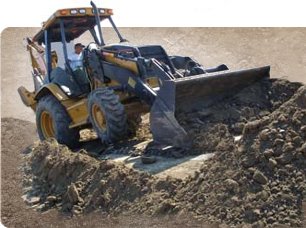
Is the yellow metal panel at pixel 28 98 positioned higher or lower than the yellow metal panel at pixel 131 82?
lower

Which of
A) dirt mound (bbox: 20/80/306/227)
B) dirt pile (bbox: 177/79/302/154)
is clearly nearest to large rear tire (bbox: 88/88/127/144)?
dirt mound (bbox: 20/80/306/227)

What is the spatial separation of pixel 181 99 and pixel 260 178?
224cm

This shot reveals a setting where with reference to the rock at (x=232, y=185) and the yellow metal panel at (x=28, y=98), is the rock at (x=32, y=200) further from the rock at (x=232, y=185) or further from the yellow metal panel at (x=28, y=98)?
the yellow metal panel at (x=28, y=98)

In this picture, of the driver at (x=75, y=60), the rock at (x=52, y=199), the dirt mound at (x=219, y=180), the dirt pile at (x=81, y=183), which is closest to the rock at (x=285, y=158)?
the dirt mound at (x=219, y=180)

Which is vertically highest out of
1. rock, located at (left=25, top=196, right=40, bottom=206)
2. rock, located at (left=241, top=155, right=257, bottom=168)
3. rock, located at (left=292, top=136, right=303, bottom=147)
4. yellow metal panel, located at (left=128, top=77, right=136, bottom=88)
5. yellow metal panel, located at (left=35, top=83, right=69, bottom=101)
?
yellow metal panel, located at (left=128, top=77, right=136, bottom=88)

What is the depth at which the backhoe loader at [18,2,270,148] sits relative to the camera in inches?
264

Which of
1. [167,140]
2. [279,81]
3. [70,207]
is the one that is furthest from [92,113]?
[279,81]

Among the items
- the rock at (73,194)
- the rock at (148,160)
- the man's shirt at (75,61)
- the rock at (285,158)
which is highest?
the man's shirt at (75,61)

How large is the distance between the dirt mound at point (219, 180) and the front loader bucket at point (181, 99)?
0.16 metres

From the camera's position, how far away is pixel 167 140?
6594 mm

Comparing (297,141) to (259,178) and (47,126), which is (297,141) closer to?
(259,178)

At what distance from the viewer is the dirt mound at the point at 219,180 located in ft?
14.8

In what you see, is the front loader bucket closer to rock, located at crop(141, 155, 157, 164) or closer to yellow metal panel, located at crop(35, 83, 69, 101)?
rock, located at crop(141, 155, 157, 164)

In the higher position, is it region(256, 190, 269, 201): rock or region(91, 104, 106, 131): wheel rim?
region(91, 104, 106, 131): wheel rim
